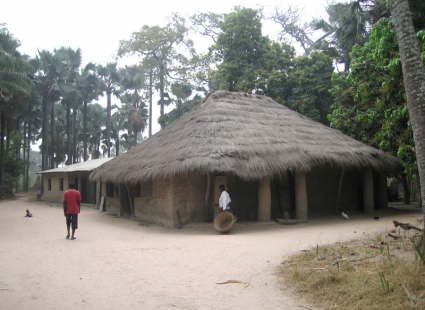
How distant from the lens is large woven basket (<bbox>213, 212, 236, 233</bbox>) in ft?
33.2

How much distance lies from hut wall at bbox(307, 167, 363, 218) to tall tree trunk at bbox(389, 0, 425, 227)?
26.4 feet

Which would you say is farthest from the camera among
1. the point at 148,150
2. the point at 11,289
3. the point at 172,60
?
the point at 172,60

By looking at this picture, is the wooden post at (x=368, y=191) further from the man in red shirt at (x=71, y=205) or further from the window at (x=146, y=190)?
the man in red shirt at (x=71, y=205)

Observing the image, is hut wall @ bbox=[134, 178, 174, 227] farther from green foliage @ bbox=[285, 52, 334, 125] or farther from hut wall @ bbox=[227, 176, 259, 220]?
green foliage @ bbox=[285, 52, 334, 125]

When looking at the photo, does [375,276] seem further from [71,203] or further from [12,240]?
[12,240]

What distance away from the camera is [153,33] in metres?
31.9

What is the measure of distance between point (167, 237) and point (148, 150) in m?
4.95

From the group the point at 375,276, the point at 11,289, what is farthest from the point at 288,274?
the point at 11,289

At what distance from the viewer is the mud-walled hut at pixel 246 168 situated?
1109 cm

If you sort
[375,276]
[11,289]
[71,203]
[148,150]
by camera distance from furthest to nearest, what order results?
1. [148,150]
2. [71,203]
3. [11,289]
4. [375,276]

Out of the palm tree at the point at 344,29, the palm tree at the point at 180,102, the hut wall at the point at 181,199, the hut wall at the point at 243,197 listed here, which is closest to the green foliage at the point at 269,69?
the palm tree at the point at 344,29

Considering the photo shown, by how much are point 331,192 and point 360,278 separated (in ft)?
32.6

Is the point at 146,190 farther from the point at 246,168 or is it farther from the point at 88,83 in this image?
the point at 88,83

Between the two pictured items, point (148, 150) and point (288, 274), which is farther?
point (148, 150)
